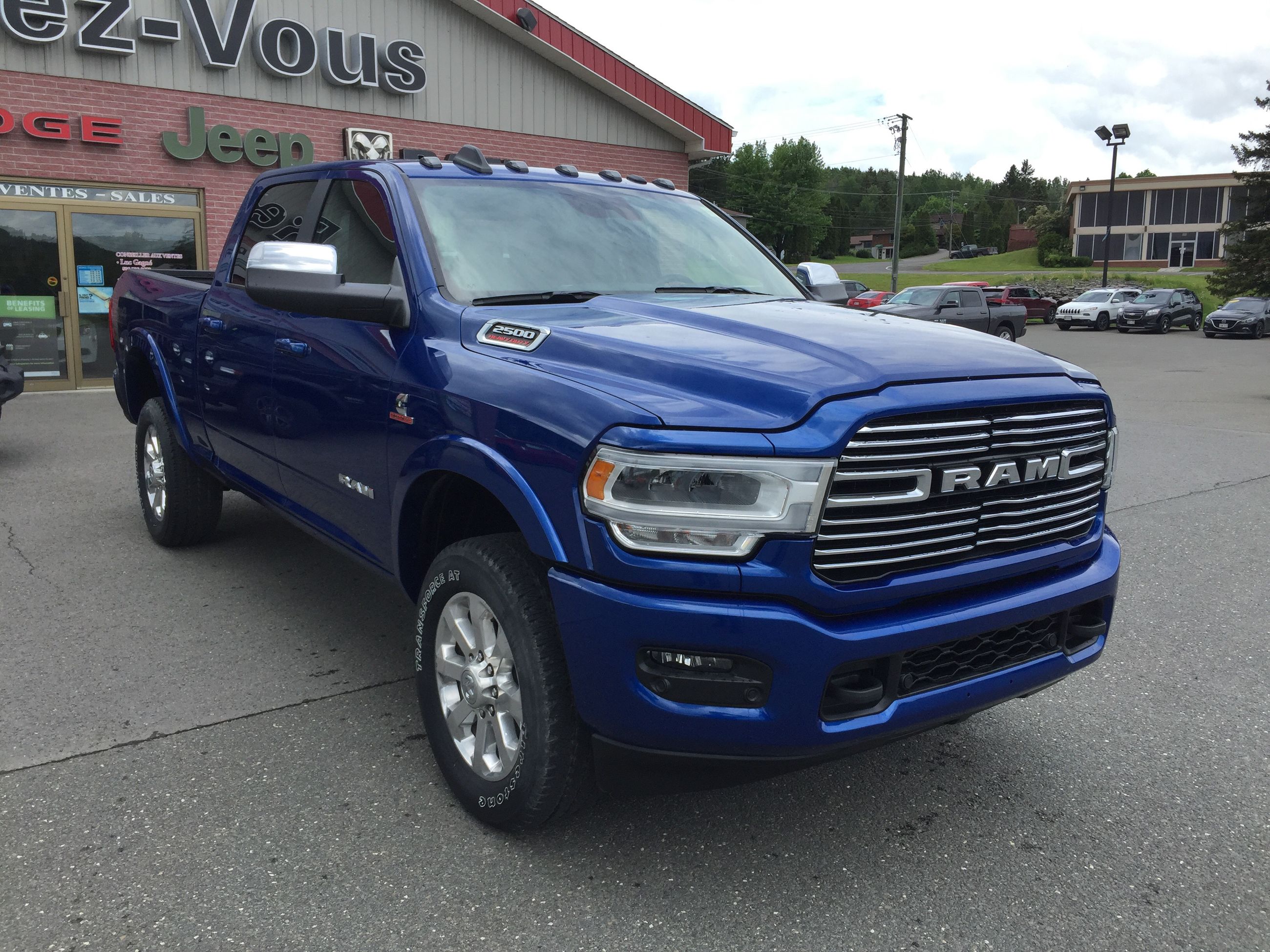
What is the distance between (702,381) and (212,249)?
13831 mm

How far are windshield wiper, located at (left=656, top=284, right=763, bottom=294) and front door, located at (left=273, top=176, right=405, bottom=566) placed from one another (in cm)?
93

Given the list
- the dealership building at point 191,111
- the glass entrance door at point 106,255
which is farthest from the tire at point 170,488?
the glass entrance door at point 106,255

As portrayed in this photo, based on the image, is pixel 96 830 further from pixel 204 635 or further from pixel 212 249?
pixel 212 249

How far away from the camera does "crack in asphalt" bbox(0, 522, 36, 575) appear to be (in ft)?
18.0

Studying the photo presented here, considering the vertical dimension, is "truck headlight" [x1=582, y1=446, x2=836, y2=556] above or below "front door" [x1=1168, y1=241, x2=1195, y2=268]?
below

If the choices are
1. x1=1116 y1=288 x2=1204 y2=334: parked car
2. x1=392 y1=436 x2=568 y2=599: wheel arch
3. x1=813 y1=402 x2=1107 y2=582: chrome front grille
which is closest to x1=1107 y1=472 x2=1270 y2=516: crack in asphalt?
x1=813 y1=402 x2=1107 y2=582: chrome front grille

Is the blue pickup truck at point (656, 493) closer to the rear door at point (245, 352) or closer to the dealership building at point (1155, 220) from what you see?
the rear door at point (245, 352)

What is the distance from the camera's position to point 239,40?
14109 millimetres

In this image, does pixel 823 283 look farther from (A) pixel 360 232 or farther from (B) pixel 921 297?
(B) pixel 921 297

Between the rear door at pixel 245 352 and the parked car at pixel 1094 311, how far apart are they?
38006mm

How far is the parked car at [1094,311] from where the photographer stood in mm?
37719

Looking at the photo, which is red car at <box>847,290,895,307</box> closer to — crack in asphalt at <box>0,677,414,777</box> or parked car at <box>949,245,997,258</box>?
crack in asphalt at <box>0,677,414,777</box>

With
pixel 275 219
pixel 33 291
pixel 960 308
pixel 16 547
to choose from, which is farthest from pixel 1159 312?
pixel 16 547

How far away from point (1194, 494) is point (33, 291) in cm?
1352
